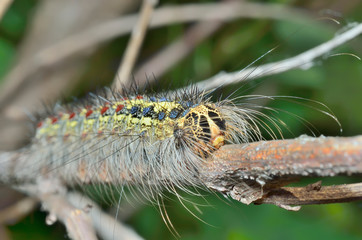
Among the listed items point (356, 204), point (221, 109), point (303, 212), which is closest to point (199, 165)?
point (221, 109)

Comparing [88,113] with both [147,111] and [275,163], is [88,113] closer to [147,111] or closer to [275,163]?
[147,111]

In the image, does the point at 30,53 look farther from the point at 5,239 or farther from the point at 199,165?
the point at 199,165

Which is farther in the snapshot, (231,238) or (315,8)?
(315,8)

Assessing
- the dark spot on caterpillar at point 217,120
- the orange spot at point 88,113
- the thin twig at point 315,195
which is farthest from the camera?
the orange spot at point 88,113

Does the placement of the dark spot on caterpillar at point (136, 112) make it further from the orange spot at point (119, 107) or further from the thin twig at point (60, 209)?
the thin twig at point (60, 209)

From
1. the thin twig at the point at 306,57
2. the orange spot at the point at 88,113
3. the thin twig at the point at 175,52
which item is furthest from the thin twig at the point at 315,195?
the thin twig at the point at 175,52

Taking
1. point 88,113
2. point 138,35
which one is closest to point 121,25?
point 138,35
